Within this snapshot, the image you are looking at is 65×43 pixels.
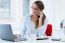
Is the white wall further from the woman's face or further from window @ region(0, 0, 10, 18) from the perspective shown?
the woman's face

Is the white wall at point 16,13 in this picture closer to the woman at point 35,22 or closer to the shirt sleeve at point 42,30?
the woman at point 35,22

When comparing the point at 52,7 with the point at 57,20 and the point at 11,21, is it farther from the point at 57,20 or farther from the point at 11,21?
Answer: the point at 11,21

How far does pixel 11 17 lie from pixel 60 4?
48.5 inches

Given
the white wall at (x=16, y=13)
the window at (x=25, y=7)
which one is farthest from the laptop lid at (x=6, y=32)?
the window at (x=25, y=7)

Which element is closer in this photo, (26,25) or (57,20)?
(26,25)

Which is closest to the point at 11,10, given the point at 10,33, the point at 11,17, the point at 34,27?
the point at 11,17

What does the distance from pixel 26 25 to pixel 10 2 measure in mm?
1247

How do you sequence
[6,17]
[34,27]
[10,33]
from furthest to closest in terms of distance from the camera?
[6,17]
[34,27]
[10,33]

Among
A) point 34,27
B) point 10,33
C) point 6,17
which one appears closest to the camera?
point 10,33

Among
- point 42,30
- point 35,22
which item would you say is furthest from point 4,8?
point 42,30

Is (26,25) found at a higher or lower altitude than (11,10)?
lower

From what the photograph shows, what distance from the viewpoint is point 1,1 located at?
4.02 metres

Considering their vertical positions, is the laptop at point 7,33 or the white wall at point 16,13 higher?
the white wall at point 16,13

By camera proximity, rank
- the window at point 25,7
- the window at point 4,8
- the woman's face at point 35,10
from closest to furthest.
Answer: the woman's face at point 35,10, the window at point 4,8, the window at point 25,7
